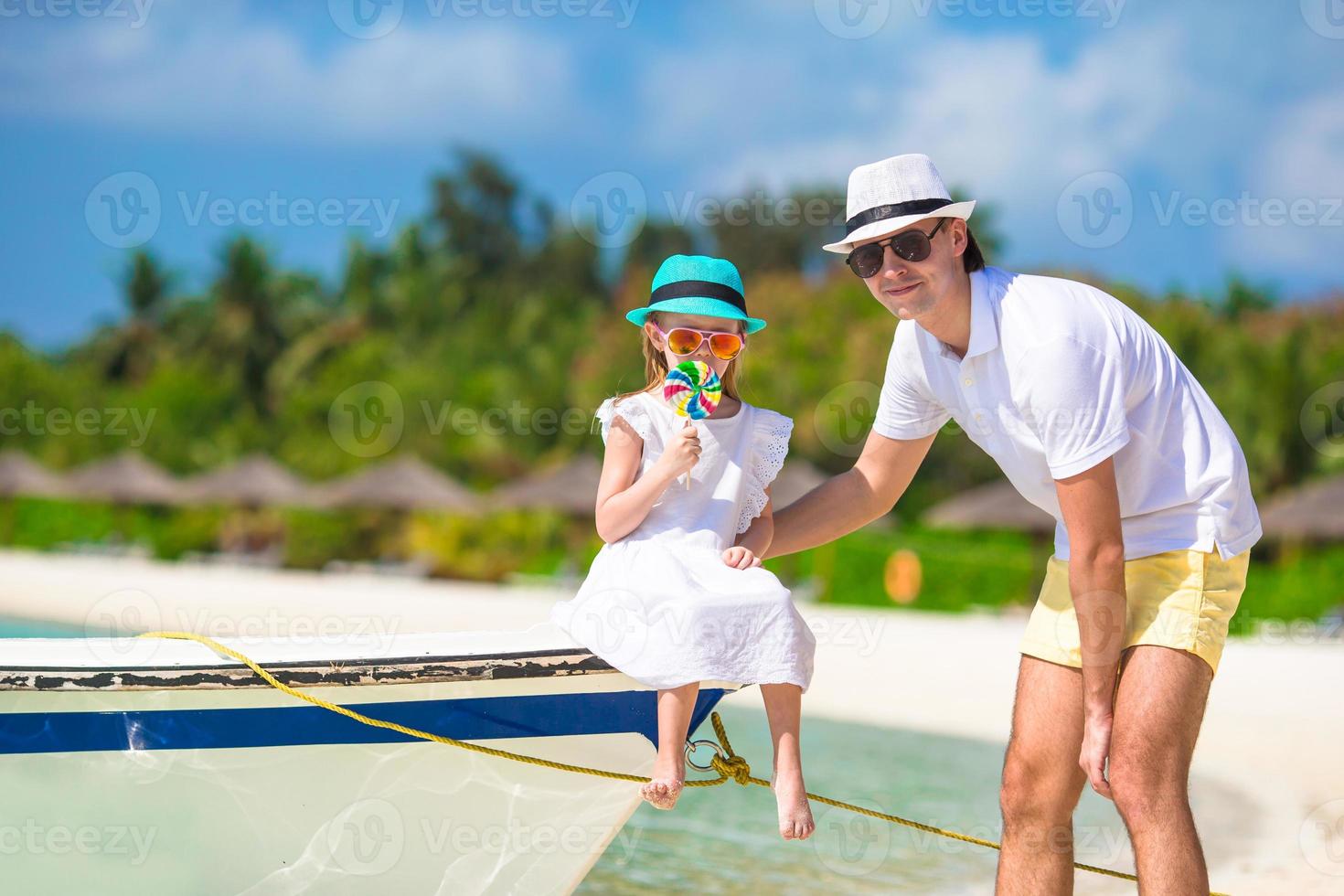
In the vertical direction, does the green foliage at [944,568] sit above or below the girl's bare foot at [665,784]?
below

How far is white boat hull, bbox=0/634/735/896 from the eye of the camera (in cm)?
333

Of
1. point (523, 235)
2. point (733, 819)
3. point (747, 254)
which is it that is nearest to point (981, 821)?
point (733, 819)


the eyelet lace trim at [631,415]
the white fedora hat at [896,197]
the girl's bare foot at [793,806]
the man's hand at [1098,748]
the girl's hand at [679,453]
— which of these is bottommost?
the girl's bare foot at [793,806]

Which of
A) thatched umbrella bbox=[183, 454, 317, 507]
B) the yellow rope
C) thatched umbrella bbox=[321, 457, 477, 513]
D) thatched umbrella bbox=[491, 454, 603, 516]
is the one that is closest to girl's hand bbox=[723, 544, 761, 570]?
the yellow rope

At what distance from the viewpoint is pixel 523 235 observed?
51.4 m

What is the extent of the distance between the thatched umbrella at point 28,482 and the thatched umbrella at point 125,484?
15.8 inches

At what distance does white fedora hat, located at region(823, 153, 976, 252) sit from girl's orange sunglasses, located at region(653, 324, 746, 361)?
1.21 feet

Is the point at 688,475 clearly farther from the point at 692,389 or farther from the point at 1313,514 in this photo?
the point at 1313,514

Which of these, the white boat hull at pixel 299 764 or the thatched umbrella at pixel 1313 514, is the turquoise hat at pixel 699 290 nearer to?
the white boat hull at pixel 299 764

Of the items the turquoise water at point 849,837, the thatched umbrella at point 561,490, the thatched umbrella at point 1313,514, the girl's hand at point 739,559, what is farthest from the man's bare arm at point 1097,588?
the thatched umbrella at point 561,490

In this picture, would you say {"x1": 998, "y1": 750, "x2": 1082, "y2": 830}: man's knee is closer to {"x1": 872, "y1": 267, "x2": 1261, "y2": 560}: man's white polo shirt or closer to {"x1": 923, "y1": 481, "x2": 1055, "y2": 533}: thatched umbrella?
{"x1": 872, "y1": 267, "x2": 1261, "y2": 560}: man's white polo shirt

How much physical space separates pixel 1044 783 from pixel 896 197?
4.73 ft

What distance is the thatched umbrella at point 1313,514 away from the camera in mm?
17094

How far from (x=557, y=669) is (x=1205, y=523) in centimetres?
158
